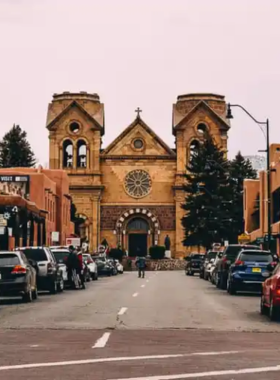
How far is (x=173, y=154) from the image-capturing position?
370 ft

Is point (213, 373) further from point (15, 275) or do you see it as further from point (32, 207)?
point (32, 207)

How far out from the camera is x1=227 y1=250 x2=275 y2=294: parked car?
32.7m

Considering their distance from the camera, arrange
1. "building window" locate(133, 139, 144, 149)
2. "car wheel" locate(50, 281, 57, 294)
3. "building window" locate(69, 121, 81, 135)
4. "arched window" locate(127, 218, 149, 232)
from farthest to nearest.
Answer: "building window" locate(133, 139, 144, 149) < "building window" locate(69, 121, 81, 135) < "arched window" locate(127, 218, 149, 232) < "car wheel" locate(50, 281, 57, 294)

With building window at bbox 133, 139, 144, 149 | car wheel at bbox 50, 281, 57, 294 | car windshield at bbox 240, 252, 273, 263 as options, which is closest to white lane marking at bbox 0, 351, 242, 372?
car windshield at bbox 240, 252, 273, 263

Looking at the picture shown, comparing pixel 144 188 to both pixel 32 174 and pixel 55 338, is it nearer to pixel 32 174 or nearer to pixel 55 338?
pixel 32 174

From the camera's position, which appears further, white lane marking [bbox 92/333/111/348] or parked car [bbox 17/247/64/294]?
parked car [bbox 17/247/64/294]

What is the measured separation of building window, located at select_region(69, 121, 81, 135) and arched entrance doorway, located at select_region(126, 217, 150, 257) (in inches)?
496

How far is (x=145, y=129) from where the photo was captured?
372ft

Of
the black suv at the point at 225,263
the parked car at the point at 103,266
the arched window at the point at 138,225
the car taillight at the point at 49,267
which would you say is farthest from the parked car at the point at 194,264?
the arched window at the point at 138,225

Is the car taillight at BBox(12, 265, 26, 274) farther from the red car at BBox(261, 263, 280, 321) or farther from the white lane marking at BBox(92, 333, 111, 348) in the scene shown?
the white lane marking at BBox(92, 333, 111, 348)

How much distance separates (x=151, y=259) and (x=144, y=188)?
10.5 metres

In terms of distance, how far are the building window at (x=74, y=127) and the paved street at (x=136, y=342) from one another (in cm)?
8830

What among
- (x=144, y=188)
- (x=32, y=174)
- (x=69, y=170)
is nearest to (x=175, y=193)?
(x=144, y=188)

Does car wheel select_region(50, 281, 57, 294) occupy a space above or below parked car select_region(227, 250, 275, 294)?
below
